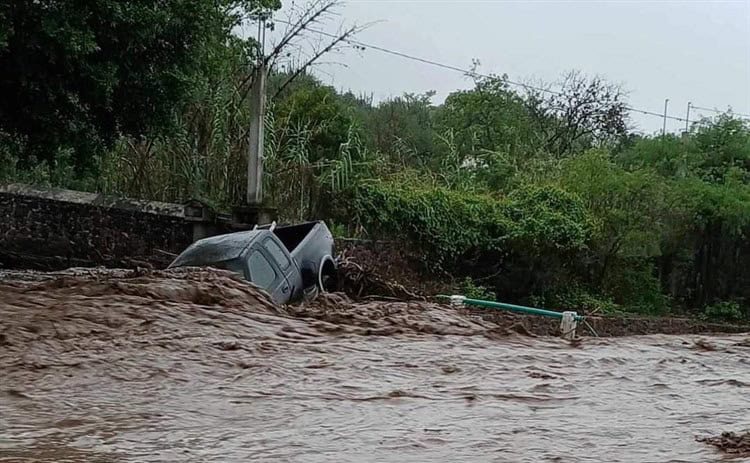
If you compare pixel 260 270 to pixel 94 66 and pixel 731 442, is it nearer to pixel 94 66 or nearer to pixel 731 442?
pixel 94 66

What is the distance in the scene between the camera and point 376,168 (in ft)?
63.9

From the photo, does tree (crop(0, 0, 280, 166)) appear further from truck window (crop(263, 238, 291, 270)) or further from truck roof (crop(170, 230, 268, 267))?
truck window (crop(263, 238, 291, 270))

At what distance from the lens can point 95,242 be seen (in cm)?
1745

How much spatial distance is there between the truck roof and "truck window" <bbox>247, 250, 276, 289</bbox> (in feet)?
0.50

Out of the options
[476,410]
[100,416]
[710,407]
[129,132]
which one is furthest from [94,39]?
[710,407]

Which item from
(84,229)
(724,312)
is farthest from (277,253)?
(724,312)

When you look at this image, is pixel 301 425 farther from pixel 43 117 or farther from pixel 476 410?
pixel 43 117

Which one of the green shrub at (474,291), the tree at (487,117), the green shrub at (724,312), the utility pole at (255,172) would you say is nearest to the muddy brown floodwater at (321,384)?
the utility pole at (255,172)

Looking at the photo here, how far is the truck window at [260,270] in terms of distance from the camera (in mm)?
10352

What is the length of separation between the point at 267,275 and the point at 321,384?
11.2 feet

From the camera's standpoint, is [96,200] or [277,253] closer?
[277,253]

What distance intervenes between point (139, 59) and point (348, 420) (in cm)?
794

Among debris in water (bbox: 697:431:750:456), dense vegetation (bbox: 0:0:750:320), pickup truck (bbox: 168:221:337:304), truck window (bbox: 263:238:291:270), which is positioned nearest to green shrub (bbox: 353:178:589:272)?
dense vegetation (bbox: 0:0:750:320)

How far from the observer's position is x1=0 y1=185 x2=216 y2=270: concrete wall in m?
17.0
